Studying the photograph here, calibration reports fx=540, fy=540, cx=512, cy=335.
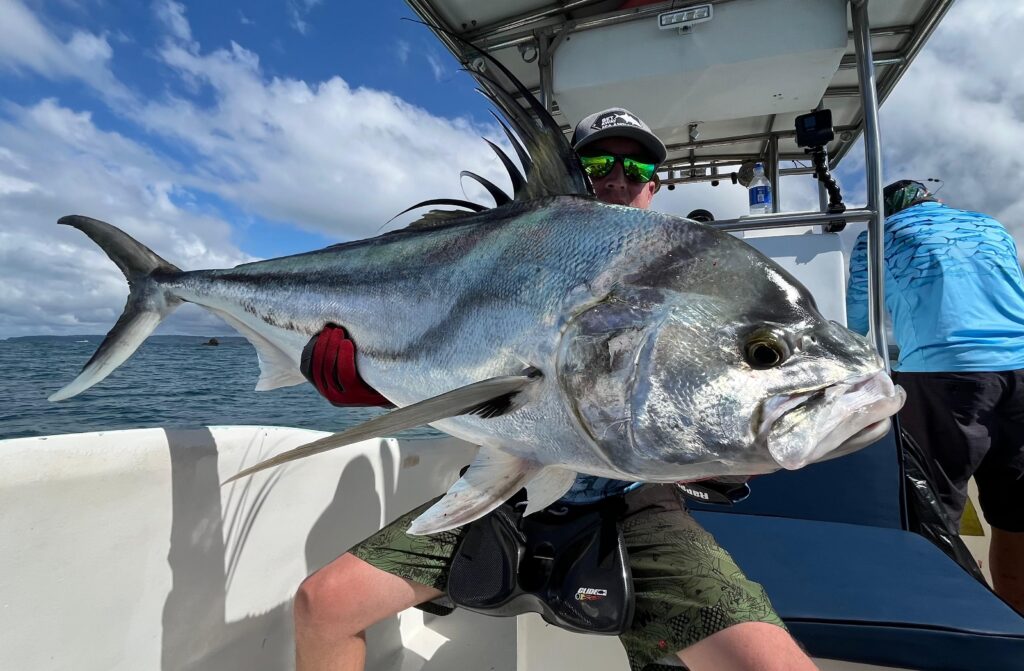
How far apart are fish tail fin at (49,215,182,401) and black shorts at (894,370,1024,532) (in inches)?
144

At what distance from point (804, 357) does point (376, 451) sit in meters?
2.13

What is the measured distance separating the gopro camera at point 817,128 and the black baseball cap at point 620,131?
7.20ft

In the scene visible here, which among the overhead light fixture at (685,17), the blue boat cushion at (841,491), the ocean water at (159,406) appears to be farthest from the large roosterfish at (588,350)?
the ocean water at (159,406)

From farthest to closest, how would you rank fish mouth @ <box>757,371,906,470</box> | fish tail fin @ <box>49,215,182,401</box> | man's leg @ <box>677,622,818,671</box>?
fish tail fin @ <box>49,215,182,401</box>, man's leg @ <box>677,622,818,671</box>, fish mouth @ <box>757,371,906,470</box>

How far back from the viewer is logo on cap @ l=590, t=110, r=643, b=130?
6.95 feet

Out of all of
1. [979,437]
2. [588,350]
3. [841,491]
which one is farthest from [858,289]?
[588,350]

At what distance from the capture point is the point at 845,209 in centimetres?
336

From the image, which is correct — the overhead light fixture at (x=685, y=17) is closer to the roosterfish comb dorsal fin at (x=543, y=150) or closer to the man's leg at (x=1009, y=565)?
the roosterfish comb dorsal fin at (x=543, y=150)

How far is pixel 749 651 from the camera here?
1.22 meters

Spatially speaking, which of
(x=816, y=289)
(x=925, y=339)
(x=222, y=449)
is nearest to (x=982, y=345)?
(x=925, y=339)

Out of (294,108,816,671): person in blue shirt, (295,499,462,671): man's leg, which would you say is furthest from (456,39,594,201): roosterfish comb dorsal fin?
(295,499,462,671): man's leg

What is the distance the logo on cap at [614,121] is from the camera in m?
2.12

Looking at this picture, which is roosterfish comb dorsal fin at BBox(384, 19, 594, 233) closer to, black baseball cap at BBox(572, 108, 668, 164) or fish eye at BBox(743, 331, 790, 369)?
fish eye at BBox(743, 331, 790, 369)

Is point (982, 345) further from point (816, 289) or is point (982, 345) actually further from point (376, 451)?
point (376, 451)
